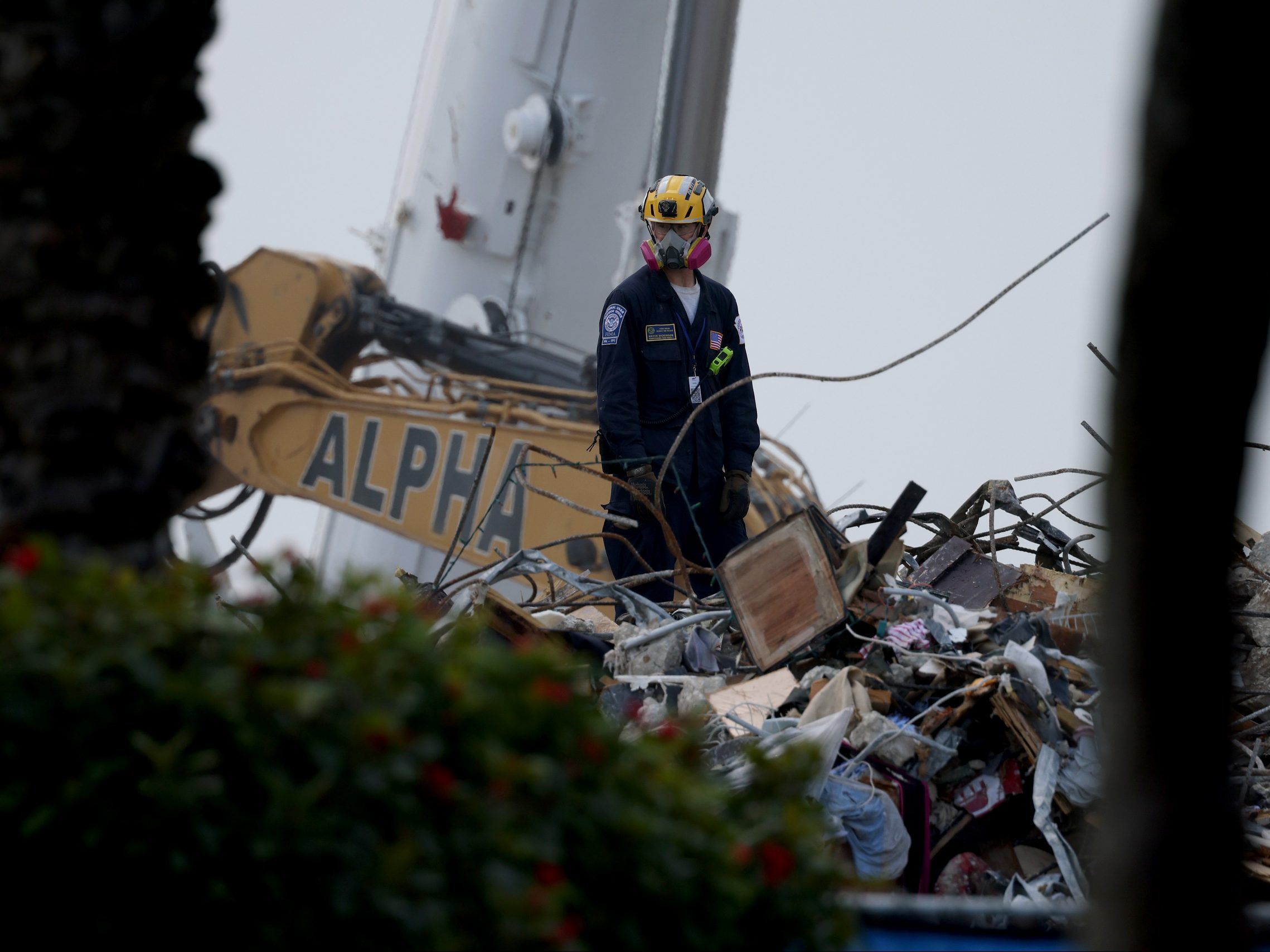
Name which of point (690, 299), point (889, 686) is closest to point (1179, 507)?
point (889, 686)

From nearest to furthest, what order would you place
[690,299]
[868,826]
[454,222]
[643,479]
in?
[868,826] → [643,479] → [690,299] → [454,222]

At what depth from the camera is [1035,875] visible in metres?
3.88

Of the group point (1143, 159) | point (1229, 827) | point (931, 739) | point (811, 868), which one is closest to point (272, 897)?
point (811, 868)

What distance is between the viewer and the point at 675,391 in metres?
6.22

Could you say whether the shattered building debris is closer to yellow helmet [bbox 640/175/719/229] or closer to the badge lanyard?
the badge lanyard

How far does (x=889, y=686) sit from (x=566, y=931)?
269 cm

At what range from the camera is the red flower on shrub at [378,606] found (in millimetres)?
1928

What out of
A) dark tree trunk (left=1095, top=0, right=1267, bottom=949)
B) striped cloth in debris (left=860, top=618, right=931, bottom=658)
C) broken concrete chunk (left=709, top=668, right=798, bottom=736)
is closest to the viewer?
dark tree trunk (left=1095, top=0, right=1267, bottom=949)

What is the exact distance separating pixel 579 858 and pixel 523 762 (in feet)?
0.53

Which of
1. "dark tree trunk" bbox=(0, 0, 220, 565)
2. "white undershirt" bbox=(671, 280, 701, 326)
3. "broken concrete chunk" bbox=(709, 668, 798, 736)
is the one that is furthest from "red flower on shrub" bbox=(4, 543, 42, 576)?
"white undershirt" bbox=(671, 280, 701, 326)

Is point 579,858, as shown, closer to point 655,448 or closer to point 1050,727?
point 1050,727

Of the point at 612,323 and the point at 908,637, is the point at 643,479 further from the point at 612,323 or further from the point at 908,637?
the point at 908,637

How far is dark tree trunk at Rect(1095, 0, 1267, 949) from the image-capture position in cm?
162

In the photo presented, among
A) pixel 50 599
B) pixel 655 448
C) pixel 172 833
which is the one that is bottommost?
pixel 172 833
